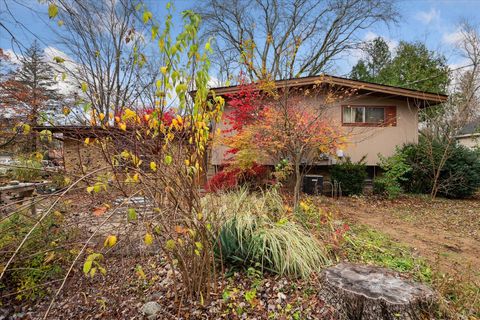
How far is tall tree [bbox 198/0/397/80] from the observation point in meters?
16.2

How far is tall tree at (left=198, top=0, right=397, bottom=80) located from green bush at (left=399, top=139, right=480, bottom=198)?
9.06m

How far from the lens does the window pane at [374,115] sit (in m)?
9.75

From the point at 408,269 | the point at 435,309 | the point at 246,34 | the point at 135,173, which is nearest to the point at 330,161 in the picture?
the point at 408,269

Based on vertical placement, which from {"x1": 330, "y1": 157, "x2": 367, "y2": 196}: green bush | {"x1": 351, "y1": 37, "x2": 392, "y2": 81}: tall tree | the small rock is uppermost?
{"x1": 351, "y1": 37, "x2": 392, "y2": 81}: tall tree

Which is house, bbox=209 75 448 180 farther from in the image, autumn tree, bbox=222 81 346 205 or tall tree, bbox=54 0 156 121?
tall tree, bbox=54 0 156 121

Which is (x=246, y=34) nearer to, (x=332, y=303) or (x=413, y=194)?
(x=413, y=194)

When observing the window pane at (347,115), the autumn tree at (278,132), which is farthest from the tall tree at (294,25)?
the autumn tree at (278,132)

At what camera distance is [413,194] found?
9016 millimetres

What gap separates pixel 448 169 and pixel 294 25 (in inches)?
480

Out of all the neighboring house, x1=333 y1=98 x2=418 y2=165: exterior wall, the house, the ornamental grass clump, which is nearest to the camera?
the ornamental grass clump

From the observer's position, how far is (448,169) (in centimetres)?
879

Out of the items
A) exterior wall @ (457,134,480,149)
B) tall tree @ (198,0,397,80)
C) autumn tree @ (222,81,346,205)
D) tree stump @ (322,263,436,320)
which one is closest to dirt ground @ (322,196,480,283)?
tree stump @ (322,263,436,320)

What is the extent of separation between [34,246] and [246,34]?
1751 cm

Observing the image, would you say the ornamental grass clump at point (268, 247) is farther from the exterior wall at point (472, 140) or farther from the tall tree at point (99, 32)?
the exterior wall at point (472, 140)
